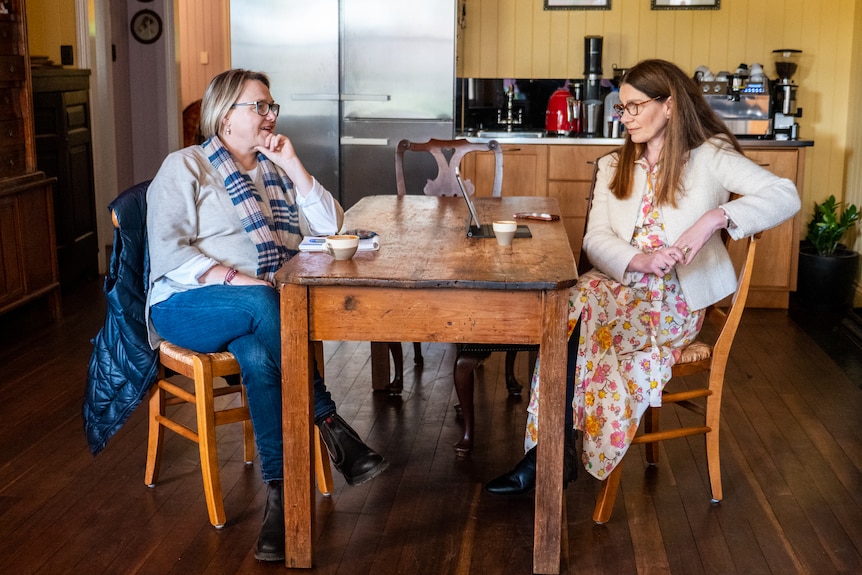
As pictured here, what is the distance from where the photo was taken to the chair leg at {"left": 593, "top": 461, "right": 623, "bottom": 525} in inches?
101

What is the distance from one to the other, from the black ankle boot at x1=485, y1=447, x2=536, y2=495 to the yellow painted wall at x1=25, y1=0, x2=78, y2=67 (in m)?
3.80

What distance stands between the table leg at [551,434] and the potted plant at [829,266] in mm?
3278

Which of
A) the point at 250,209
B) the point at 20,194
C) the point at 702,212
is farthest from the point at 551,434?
the point at 20,194

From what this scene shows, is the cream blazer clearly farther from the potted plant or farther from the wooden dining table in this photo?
the potted plant

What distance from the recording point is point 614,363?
100 inches

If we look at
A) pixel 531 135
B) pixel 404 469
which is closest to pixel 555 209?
pixel 404 469

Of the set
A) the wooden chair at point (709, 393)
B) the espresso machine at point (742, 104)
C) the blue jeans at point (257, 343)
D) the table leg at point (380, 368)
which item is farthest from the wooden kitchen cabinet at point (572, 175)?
the blue jeans at point (257, 343)

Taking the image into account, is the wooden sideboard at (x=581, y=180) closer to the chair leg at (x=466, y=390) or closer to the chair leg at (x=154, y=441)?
the chair leg at (x=466, y=390)

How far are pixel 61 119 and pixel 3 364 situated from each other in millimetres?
1695

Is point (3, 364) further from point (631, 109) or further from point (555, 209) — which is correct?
point (631, 109)

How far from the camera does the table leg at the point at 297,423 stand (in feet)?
7.18

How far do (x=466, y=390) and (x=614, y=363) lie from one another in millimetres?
610

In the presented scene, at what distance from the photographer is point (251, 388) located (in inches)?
95.0

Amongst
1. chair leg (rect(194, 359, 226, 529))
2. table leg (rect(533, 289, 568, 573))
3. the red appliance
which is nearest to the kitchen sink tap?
the red appliance
